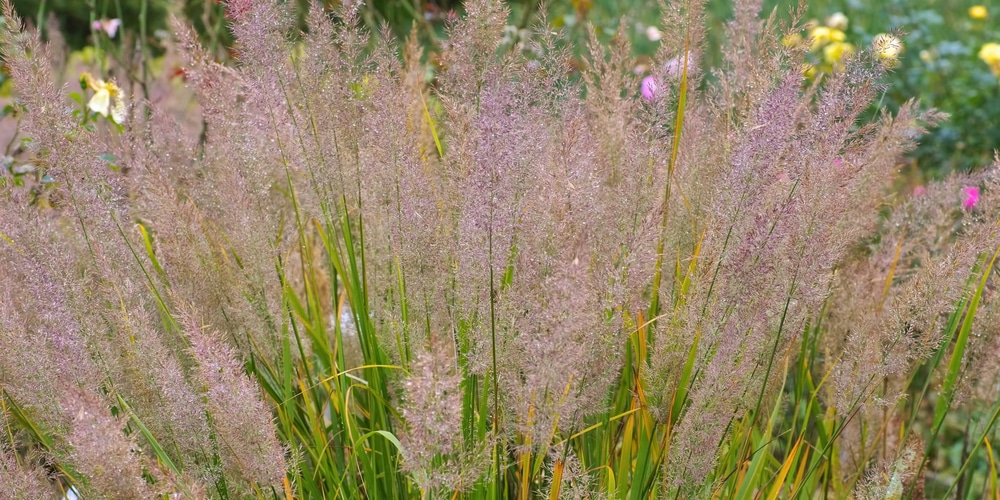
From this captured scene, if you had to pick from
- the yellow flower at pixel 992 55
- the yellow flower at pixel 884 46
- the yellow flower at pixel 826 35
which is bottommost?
the yellow flower at pixel 992 55

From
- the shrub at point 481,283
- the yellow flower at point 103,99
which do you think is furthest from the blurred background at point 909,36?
the shrub at point 481,283

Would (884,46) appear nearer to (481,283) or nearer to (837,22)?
(481,283)

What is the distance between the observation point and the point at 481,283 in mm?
1517

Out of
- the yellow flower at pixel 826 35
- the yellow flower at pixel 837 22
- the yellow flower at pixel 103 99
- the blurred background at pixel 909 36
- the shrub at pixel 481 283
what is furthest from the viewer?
the yellow flower at pixel 837 22

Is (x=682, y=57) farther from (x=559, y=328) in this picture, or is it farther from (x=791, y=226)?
(x=559, y=328)

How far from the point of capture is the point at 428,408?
3.88 ft

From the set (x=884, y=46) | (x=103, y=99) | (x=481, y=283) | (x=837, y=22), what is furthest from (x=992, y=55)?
(x=481, y=283)

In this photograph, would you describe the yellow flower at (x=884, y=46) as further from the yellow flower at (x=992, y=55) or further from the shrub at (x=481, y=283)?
the yellow flower at (x=992, y=55)

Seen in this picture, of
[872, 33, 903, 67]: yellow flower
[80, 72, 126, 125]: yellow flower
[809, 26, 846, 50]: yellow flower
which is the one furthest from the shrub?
[809, 26, 846, 50]: yellow flower

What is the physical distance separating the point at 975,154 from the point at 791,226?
15.2 ft

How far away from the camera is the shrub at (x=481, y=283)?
1.40 meters

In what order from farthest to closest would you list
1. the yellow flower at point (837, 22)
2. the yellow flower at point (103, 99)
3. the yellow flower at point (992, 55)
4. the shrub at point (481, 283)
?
the yellow flower at point (837, 22)
the yellow flower at point (992, 55)
the yellow flower at point (103, 99)
the shrub at point (481, 283)

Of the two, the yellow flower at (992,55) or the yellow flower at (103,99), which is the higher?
the yellow flower at (103,99)

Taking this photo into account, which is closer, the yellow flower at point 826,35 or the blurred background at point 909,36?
the blurred background at point 909,36
